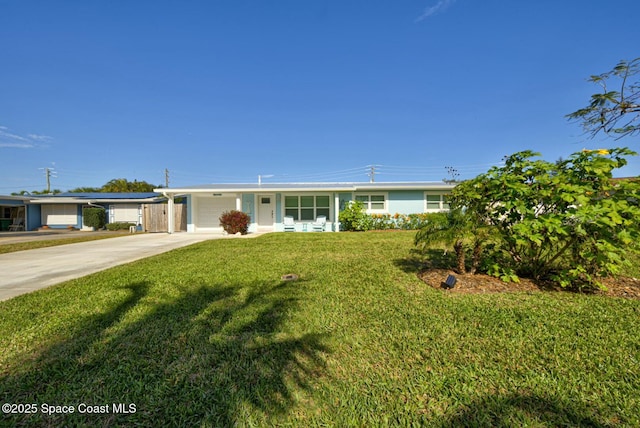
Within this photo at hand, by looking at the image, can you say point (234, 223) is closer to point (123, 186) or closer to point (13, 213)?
point (13, 213)

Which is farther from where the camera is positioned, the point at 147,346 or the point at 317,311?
the point at 317,311

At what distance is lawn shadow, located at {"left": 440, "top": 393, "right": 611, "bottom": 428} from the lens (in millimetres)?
1683

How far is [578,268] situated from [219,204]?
55.3ft

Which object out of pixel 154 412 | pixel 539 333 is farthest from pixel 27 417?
pixel 539 333

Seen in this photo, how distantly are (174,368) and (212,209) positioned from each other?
53.2 ft

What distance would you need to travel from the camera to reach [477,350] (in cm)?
248

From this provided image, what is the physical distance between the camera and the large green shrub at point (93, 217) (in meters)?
20.4

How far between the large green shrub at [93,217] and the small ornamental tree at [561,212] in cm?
2439

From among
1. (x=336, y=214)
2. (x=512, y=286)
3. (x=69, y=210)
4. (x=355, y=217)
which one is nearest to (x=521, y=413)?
(x=512, y=286)

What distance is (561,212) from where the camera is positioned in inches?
151

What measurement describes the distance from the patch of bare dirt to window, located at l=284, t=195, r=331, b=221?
12096 mm

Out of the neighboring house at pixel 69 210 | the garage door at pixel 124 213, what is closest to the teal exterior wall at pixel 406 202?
the neighboring house at pixel 69 210

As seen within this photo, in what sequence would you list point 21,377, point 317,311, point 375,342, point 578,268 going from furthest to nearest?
point 578,268
point 317,311
point 375,342
point 21,377

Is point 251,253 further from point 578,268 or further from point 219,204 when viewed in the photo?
point 219,204
